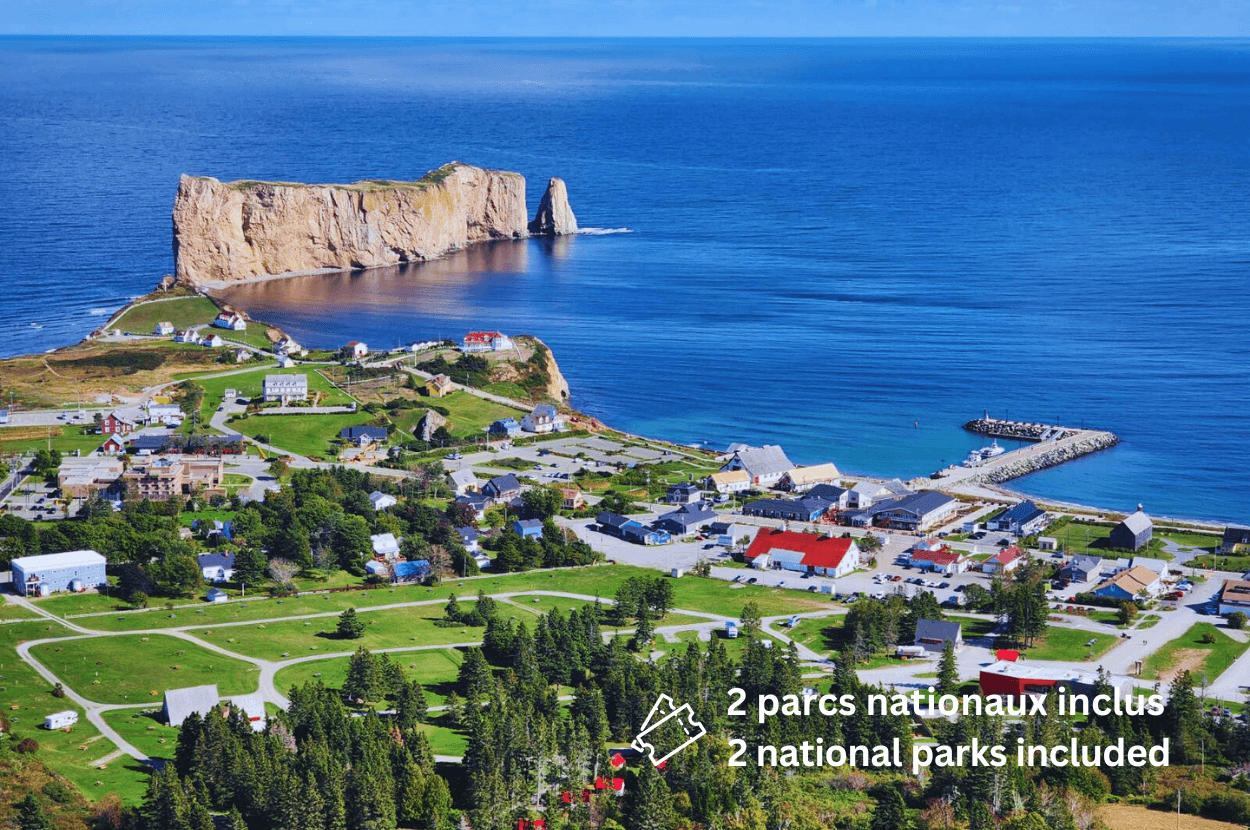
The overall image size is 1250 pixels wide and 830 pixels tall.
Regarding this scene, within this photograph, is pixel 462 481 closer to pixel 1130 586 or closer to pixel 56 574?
pixel 56 574

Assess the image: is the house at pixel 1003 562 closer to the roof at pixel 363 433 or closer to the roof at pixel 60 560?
the roof at pixel 363 433

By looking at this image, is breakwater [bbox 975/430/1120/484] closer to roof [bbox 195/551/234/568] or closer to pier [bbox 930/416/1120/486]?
pier [bbox 930/416/1120/486]

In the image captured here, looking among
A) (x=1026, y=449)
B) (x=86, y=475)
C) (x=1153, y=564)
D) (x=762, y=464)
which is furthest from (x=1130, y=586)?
(x=86, y=475)

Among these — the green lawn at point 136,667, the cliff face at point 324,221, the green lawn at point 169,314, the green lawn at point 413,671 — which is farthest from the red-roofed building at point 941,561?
the cliff face at point 324,221

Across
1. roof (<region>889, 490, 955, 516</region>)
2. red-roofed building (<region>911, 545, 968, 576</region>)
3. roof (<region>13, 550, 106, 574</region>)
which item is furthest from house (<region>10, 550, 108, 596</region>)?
roof (<region>889, 490, 955, 516</region>)

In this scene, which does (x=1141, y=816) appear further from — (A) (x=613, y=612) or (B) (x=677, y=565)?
(B) (x=677, y=565)

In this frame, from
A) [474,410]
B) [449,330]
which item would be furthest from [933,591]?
[449,330]
